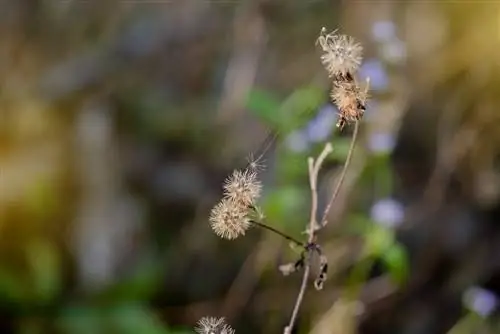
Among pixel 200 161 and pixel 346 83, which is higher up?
pixel 200 161

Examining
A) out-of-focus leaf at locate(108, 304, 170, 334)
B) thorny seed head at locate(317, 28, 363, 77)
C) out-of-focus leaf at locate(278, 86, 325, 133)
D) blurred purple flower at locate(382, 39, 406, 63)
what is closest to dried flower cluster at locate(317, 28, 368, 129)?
thorny seed head at locate(317, 28, 363, 77)

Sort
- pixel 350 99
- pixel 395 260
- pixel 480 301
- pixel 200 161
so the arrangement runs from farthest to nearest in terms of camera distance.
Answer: pixel 200 161 < pixel 480 301 < pixel 395 260 < pixel 350 99

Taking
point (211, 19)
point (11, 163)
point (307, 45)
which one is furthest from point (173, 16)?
point (11, 163)

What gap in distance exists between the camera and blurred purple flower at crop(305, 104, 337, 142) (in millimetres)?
934

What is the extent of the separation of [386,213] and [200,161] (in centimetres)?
30

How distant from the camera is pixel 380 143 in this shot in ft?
3.24

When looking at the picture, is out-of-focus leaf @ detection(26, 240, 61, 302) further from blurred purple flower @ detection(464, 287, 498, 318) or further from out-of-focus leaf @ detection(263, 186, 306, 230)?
blurred purple flower @ detection(464, 287, 498, 318)

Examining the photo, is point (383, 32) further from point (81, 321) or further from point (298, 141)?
point (81, 321)

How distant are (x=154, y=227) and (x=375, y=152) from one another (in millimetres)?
321

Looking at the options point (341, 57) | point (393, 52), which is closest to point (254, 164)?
point (341, 57)

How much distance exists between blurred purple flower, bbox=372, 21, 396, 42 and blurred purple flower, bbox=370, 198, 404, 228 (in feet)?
0.62

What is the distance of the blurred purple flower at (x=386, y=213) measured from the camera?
977mm

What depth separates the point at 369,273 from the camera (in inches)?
42.1

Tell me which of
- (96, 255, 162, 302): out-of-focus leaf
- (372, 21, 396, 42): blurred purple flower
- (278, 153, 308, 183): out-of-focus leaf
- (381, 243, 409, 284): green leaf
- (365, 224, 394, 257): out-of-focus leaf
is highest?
(372, 21, 396, 42): blurred purple flower
